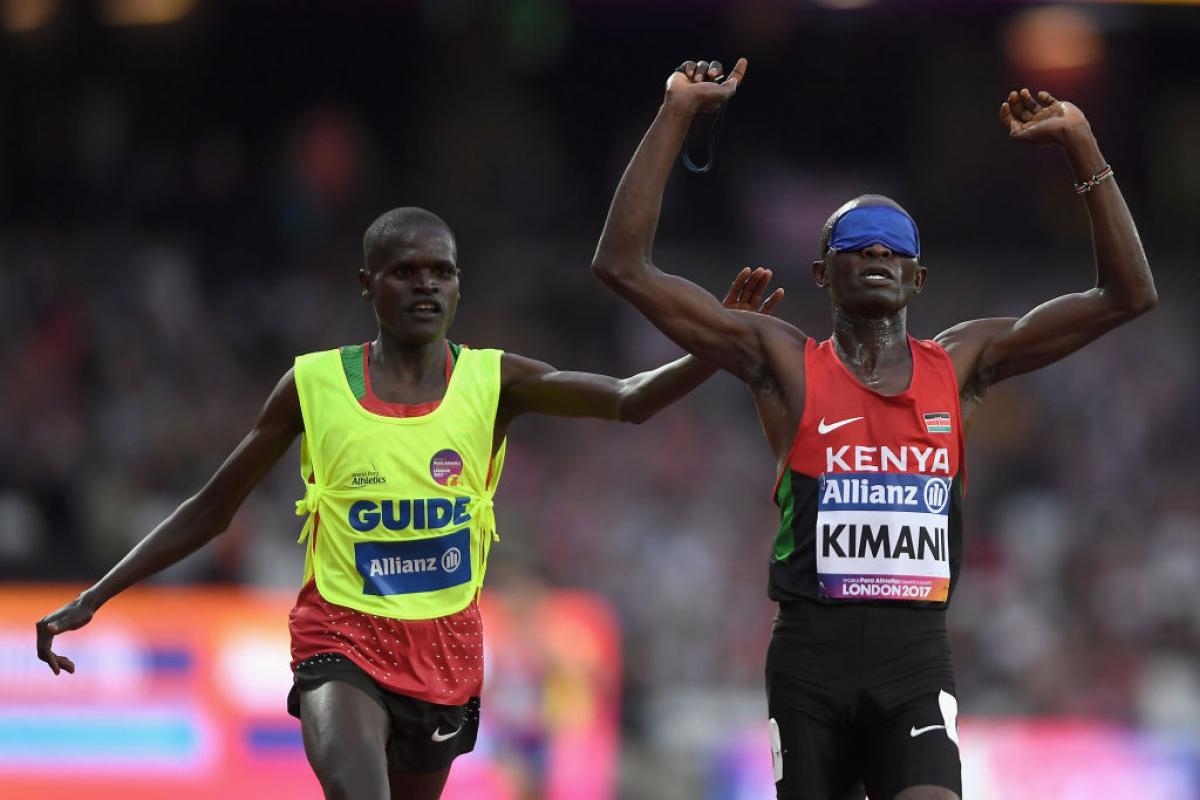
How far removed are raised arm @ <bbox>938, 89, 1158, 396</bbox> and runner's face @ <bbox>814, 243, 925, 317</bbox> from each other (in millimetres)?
274

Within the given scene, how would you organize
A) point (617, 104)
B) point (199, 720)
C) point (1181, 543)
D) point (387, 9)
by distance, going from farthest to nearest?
1. point (617, 104)
2. point (387, 9)
3. point (1181, 543)
4. point (199, 720)

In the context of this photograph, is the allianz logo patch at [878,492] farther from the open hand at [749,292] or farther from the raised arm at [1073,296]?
the open hand at [749,292]

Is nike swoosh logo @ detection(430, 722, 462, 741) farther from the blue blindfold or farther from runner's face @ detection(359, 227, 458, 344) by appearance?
the blue blindfold

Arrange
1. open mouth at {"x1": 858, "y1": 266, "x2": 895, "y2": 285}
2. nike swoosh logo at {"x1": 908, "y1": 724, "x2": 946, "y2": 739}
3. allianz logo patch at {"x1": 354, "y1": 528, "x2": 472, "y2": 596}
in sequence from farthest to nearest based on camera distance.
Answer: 1. allianz logo patch at {"x1": 354, "y1": 528, "x2": 472, "y2": 596}
2. open mouth at {"x1": 858, "y1": 266, "x2": 895, "y2": 285}
3. nike swoosh logo at {"x1": 908, "y1": 724, "x2": 946, "y2": 739}

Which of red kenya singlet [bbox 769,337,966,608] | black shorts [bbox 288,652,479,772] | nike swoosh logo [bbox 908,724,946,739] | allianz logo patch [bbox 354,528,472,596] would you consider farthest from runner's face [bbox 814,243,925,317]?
black shorts [bbox 288,652,479,772]

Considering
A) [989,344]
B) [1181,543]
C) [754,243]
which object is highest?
[754,243]

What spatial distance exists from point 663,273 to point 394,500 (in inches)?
44.5

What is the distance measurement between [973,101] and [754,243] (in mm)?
3299

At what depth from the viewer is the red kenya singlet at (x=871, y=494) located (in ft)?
17.8

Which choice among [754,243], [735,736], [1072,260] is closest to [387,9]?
[754,243]

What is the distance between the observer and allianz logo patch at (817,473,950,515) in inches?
214

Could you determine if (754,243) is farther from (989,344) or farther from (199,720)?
(989,344)

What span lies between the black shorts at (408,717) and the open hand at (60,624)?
843 millimetres

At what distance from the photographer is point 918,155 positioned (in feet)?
65.0
